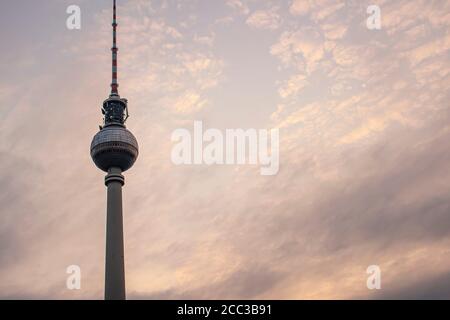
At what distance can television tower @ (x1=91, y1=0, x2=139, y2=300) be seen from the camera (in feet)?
354

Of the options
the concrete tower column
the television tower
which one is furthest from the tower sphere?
the concrete tower column

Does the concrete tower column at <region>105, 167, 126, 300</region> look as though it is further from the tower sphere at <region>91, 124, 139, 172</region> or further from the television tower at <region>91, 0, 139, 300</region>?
the tower sphere at <region>91, 124, 139, 172</region>

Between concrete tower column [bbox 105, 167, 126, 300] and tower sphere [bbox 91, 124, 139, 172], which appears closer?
concrete tower column [bbox 105, 167, 126, 300]

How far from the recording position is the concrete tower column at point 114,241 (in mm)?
106250

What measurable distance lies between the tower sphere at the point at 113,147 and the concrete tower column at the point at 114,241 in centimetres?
227

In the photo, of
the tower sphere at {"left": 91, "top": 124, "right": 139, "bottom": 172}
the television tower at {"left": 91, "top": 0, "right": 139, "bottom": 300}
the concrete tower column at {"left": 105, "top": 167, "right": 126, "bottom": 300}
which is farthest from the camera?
the tower sphere at {"left": 91, "top": 124, "right": 139, "bottom": 172}

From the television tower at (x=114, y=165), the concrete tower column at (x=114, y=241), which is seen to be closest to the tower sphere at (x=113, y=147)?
the television tower at (x=114, y=165)

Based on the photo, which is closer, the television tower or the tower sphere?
the television tower

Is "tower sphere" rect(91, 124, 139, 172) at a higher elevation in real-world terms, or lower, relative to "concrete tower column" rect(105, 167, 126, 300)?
higher

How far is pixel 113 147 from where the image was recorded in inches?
4486

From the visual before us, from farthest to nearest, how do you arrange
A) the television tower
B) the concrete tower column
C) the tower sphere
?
the tower sphere → the television tower → the concrete tower column
